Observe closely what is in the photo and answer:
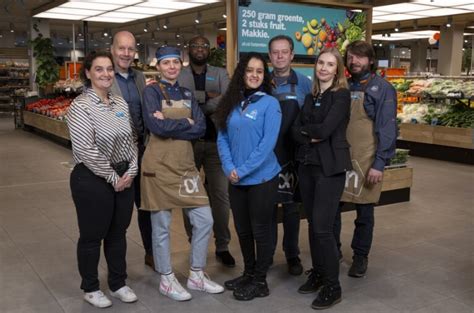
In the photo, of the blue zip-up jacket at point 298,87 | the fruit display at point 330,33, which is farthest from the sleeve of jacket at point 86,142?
the fruit display at point 330,33

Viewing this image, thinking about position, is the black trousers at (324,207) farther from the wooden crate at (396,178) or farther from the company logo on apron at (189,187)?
the wooden crate at (396,178)

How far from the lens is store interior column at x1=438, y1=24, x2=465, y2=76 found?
15.6 metres

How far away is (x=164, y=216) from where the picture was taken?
119 inches

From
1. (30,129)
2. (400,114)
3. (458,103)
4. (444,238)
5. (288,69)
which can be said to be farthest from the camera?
(30,129)

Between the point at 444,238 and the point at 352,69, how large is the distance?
6.08ft

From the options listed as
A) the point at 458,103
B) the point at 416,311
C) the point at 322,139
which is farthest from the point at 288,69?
the point at 458,103

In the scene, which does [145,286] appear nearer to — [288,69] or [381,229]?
[288,69]

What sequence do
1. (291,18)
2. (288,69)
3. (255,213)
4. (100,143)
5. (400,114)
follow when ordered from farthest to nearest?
1. (400,114)
2. (291,18)
3. (288,69)
4. (255,213)
5. (100,143)

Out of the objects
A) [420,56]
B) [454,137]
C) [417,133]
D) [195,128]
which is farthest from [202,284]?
[420,56]

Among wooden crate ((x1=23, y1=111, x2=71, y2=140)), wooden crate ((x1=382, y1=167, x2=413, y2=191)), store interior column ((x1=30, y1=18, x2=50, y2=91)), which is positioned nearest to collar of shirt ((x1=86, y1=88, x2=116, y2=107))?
wooden crate ((x1=382, y1=167, x2=413, y2=191))

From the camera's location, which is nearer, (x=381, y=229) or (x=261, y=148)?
(x=261, y=148)

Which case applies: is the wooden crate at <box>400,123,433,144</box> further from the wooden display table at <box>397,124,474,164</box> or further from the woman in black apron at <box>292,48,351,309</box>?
the woman in black apron at <box>292,48,351,309</box>

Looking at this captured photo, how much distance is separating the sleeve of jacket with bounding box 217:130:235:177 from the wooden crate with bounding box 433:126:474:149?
19.1ft

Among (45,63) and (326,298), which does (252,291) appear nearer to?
(326,298)
